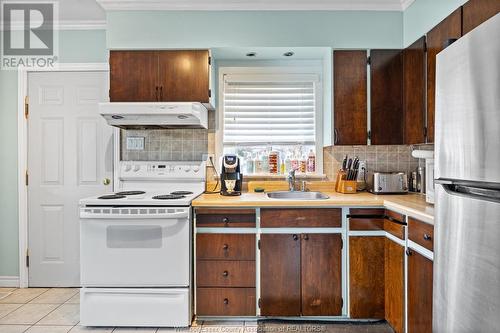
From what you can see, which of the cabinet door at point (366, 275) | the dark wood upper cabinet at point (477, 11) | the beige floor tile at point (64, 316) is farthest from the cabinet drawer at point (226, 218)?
the dark wood upper cabinet at point (477, 11)

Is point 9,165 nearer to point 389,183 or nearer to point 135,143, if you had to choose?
point 135,143

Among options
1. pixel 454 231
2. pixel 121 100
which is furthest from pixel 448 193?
pixel 121 100

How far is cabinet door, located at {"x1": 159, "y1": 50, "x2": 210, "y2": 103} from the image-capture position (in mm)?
2504

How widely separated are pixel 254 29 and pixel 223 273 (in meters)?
1.90

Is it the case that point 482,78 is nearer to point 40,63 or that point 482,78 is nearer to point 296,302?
point 296,302

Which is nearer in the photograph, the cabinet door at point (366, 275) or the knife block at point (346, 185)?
the cabinet door at point (366, 275)

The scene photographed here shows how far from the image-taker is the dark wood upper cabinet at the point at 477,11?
1.46 metres

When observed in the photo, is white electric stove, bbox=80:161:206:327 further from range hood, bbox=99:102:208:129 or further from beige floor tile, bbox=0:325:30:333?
range hood, bbox=99:102:208:129

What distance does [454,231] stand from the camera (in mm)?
1095

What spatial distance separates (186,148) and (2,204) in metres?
1.83

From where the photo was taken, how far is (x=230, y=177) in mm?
2549

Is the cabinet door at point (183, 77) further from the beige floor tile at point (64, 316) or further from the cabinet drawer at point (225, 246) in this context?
the beige floor tile at point (64, 316)

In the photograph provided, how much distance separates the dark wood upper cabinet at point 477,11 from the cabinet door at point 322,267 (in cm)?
142

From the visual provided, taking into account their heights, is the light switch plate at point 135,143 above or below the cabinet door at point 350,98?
below
